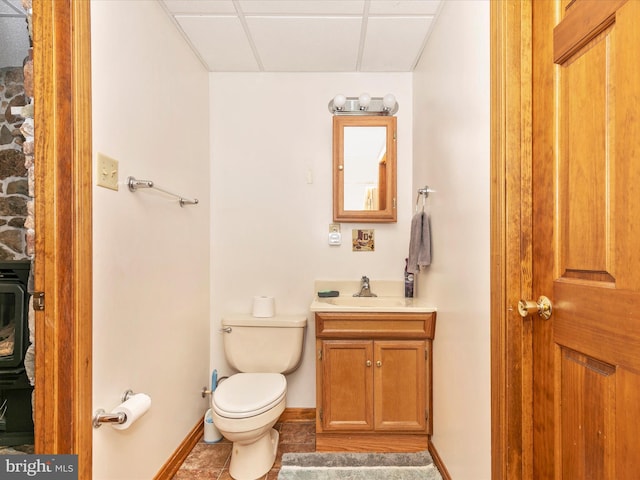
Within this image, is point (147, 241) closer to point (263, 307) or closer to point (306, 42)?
point (263, 307)

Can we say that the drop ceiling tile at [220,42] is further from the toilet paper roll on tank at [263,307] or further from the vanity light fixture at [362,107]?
the toilet paper roll on tank at [263,307]

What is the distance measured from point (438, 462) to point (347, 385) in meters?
0.57

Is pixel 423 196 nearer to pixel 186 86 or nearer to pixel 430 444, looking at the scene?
pixel 430 444

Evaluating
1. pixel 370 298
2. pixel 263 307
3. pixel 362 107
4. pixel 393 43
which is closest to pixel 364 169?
pixel 362 107

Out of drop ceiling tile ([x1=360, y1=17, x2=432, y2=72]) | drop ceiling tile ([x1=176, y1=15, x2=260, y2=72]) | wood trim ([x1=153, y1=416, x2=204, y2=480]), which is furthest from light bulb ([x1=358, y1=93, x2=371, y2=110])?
wood trim ([x1=153, y1=416, x2=204, y2=480])

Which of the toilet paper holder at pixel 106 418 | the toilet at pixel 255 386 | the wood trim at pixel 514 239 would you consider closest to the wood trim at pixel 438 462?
the wood trim at pixel 514 239

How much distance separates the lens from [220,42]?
6.45ft

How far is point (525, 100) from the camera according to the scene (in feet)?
3.38

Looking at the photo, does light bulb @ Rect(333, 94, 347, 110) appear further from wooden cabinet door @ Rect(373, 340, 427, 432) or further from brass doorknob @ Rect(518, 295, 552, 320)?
brass doorknob @ Rect(518, 295, 552, 320)

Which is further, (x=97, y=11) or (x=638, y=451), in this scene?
(x=97, y=11)

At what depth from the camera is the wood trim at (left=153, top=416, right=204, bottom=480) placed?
1605 mm

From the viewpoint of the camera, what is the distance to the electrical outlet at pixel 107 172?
1179mm

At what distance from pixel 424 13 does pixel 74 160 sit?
1.74 metres

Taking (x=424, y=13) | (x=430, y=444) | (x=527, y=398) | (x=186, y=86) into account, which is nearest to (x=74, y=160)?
(x=186, y=86)
